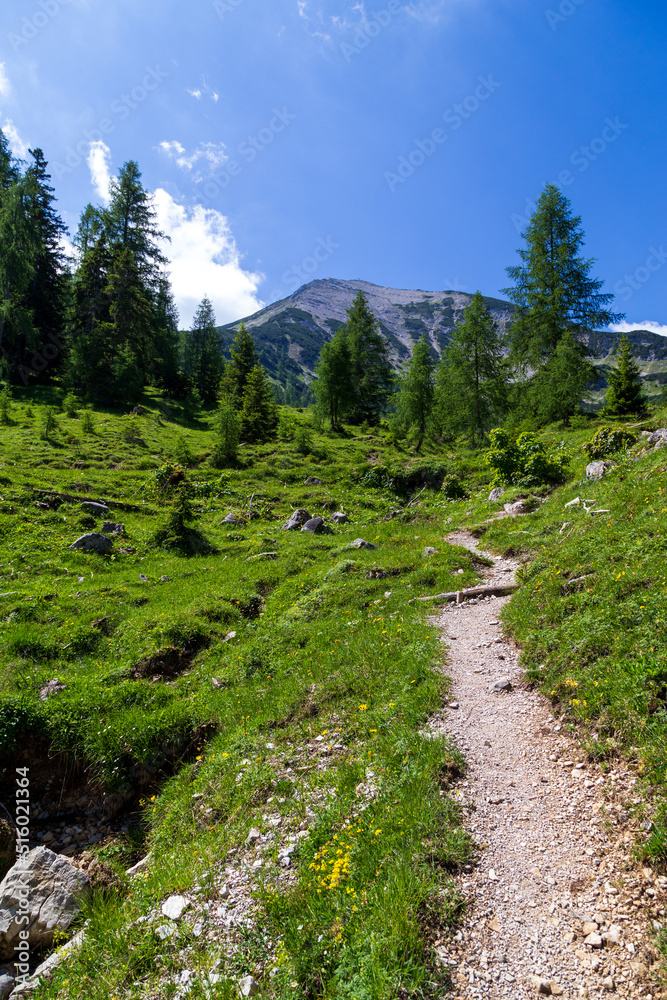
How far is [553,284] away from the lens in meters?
34.4

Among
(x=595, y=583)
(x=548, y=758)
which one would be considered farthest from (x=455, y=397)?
(x=548, y=758)

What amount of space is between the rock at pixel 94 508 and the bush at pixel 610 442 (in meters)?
22.4

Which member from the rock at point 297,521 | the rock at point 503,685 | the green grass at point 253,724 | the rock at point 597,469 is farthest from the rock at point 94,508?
the rock at point 597,469

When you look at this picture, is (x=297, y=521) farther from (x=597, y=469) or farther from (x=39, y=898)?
(x=39, y=898)

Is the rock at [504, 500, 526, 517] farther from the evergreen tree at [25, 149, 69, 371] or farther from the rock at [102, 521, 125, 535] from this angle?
the evergreen tree at [25, 149, 69, 371]

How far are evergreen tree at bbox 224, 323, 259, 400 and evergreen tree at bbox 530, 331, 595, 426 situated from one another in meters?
29.8

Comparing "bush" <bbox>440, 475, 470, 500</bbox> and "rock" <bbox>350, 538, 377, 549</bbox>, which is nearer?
"rock" <bbox>350, 538, 377, 549</bbox>

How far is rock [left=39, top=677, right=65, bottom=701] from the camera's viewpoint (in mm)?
8141

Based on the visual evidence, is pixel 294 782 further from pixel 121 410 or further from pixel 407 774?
pixel 121 410

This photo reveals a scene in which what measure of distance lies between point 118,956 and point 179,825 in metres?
1.78

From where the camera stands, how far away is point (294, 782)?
626 centimetres

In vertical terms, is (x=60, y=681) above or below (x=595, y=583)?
below

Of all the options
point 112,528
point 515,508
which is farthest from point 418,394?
point 112,528

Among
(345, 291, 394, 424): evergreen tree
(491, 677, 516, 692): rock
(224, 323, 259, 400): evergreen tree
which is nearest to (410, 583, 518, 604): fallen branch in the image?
(491, 677, 516, 692): rock
